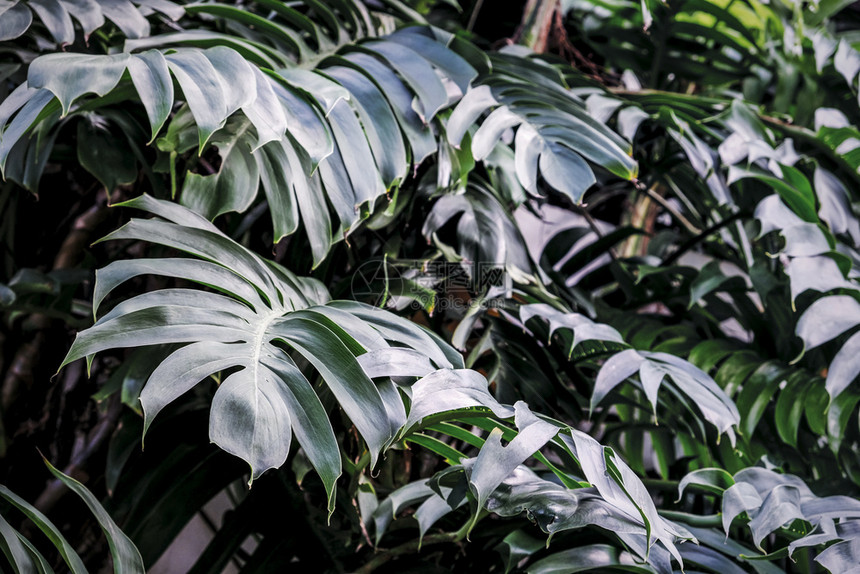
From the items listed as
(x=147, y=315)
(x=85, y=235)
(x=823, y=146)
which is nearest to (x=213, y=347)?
(x=147, y=315)

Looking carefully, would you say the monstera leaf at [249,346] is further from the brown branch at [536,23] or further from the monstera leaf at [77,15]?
the brown branch at [536,23]

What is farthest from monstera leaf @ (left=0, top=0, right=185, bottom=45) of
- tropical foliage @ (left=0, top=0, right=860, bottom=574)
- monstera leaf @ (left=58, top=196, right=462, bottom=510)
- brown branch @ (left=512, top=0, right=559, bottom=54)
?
brown branch @ (left=512, top=0, right=559, bottom=54)

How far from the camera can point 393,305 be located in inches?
31.9

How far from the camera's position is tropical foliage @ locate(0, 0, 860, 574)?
0.54m

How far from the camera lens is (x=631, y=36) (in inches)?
55.0

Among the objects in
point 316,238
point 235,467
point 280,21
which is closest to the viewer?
point 316,238

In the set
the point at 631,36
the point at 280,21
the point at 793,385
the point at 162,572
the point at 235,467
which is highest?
the point at 631,36

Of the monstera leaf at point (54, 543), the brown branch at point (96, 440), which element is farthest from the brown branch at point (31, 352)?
the monstera leaf at point (54, 543)

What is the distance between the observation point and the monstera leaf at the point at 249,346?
17.4 inches

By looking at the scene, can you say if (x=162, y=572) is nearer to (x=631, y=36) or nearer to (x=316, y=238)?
(x=316, y=238)

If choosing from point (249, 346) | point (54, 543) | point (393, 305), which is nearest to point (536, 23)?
point (393, 305)

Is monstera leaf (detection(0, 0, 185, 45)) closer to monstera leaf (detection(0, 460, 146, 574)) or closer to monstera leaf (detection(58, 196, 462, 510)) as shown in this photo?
monstera leaf (detection(58, 196, 462, 510))

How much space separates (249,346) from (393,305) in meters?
0.31

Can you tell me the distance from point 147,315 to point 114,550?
0.22 meters
